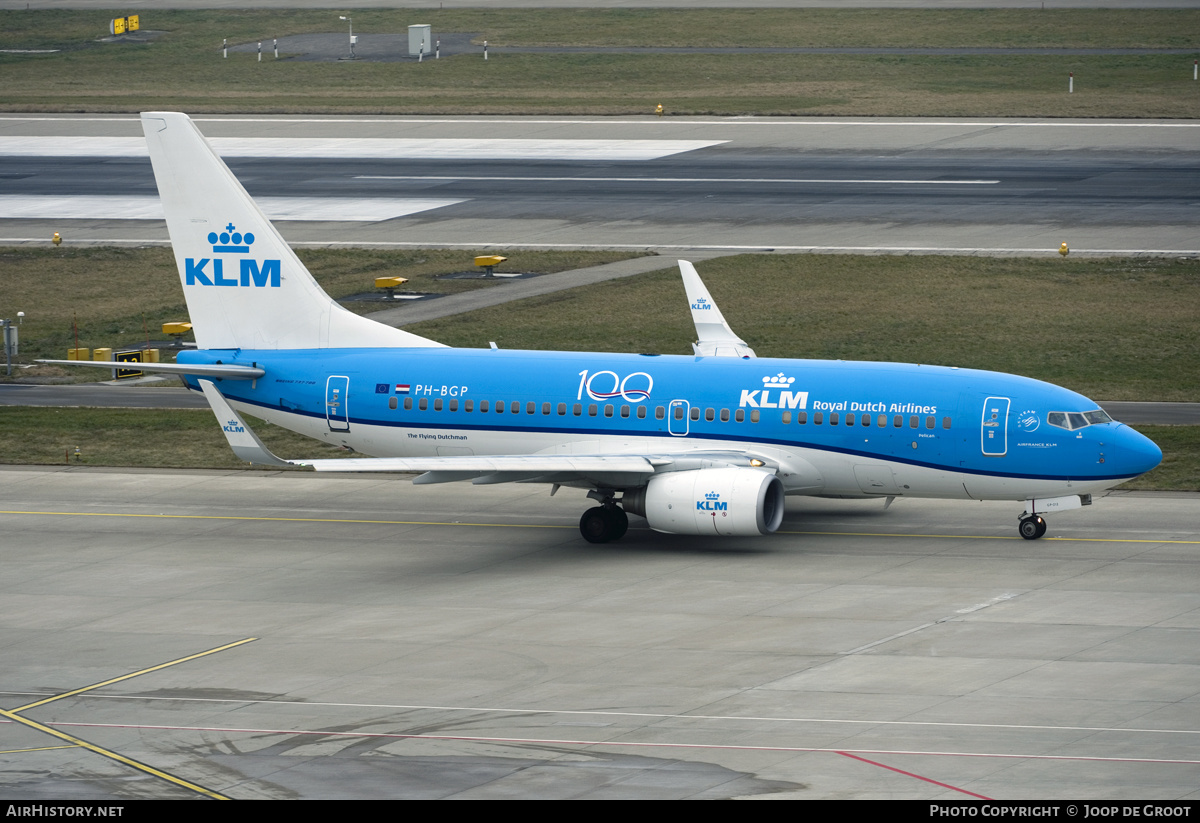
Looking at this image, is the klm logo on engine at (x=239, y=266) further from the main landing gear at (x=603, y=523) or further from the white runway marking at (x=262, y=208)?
the white runway marking at (x=262, y=208)

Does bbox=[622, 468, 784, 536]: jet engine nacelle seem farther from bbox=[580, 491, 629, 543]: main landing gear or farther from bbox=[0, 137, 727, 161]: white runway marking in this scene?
bbox=[0, 137, 727, 161]: white runway marking

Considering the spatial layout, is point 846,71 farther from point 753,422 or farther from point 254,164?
point 753,422

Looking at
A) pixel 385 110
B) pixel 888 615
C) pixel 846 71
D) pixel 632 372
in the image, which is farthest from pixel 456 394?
pixel 846 71

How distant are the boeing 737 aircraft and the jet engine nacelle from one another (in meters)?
0.05

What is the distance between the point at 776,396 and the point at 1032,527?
711 centimetres

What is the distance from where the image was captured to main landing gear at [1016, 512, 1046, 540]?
4388 centimetres

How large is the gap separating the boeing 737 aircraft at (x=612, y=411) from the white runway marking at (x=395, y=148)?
53109 millimetres

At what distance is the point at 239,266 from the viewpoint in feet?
159

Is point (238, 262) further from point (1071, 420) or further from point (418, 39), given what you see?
point (418, 39)

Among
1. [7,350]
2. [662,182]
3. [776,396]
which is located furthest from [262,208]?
[776,396]

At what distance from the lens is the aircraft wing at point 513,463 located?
136ft

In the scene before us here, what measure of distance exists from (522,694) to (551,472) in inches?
429

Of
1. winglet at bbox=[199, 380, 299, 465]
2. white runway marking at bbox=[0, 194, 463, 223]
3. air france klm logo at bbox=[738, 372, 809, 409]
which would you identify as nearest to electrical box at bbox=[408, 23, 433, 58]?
white runway marking at bbox=[0, 194, 463, 223]

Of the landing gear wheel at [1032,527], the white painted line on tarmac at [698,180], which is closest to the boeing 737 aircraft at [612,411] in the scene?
the landing gear wheel at [1032,527]
